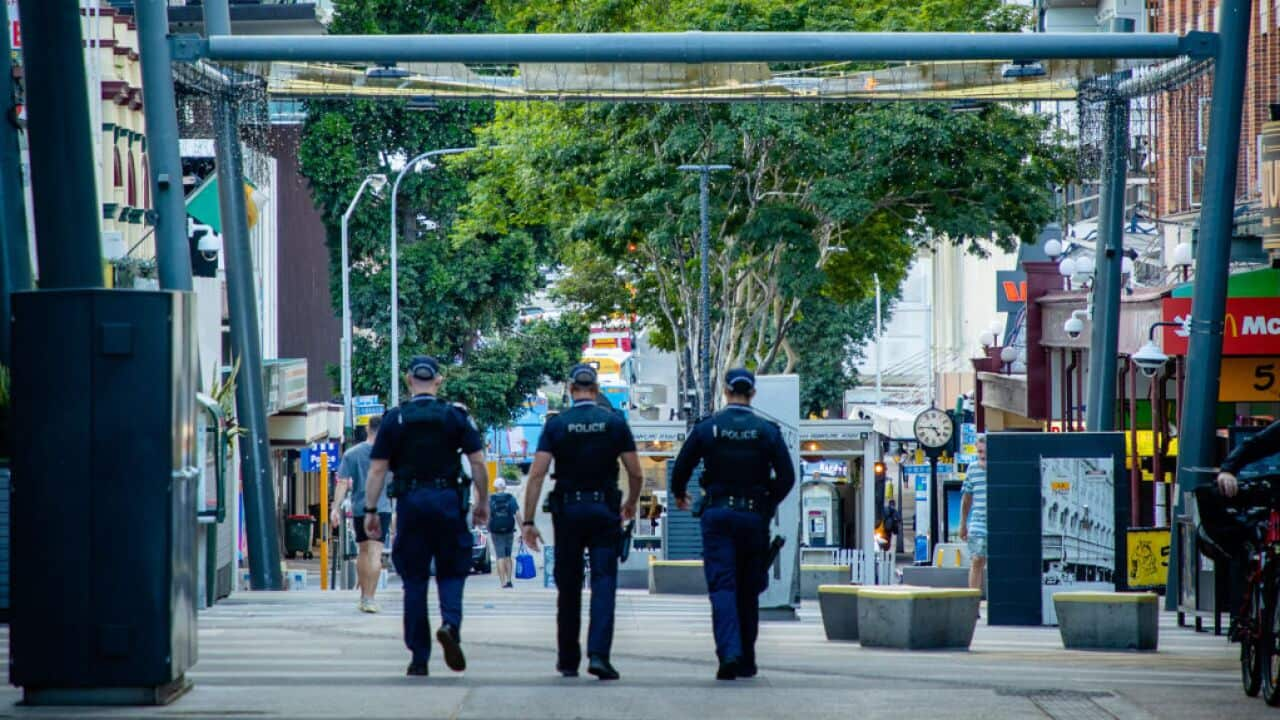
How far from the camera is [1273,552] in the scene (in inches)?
361

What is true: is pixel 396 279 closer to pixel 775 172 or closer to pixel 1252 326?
pixel 775 172

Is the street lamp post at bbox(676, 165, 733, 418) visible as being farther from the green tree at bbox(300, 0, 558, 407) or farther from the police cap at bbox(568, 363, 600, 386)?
the police cap at bbox(568, 363, 600, 386)

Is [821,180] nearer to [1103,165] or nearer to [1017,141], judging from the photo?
[1017,141]

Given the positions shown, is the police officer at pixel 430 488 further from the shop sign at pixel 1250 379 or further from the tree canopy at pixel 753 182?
the tree canopy at pixel 753 182

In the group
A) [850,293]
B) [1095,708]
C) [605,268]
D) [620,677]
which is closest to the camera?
[1095,708]

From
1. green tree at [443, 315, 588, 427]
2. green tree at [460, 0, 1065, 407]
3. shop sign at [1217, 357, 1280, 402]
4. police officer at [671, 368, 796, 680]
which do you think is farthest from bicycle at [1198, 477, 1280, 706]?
green tree at [443, 315, 588, 427]

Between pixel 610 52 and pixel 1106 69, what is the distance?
5129 millimetres

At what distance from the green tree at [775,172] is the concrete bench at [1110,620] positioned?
20.3 meters

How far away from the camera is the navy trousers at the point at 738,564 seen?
10.5 metres

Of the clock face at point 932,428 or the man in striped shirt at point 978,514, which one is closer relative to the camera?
the man in striped shirt at point 978,514

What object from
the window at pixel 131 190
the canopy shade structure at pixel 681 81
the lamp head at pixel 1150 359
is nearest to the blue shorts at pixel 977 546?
the canopy shade structure at pixel 681 81

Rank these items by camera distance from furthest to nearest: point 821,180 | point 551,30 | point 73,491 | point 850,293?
point 850,293
point 551,30
point 821,180
point 73,491

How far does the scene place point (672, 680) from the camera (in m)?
10.2

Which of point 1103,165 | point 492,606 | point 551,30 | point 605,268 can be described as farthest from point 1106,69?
point 605,268
